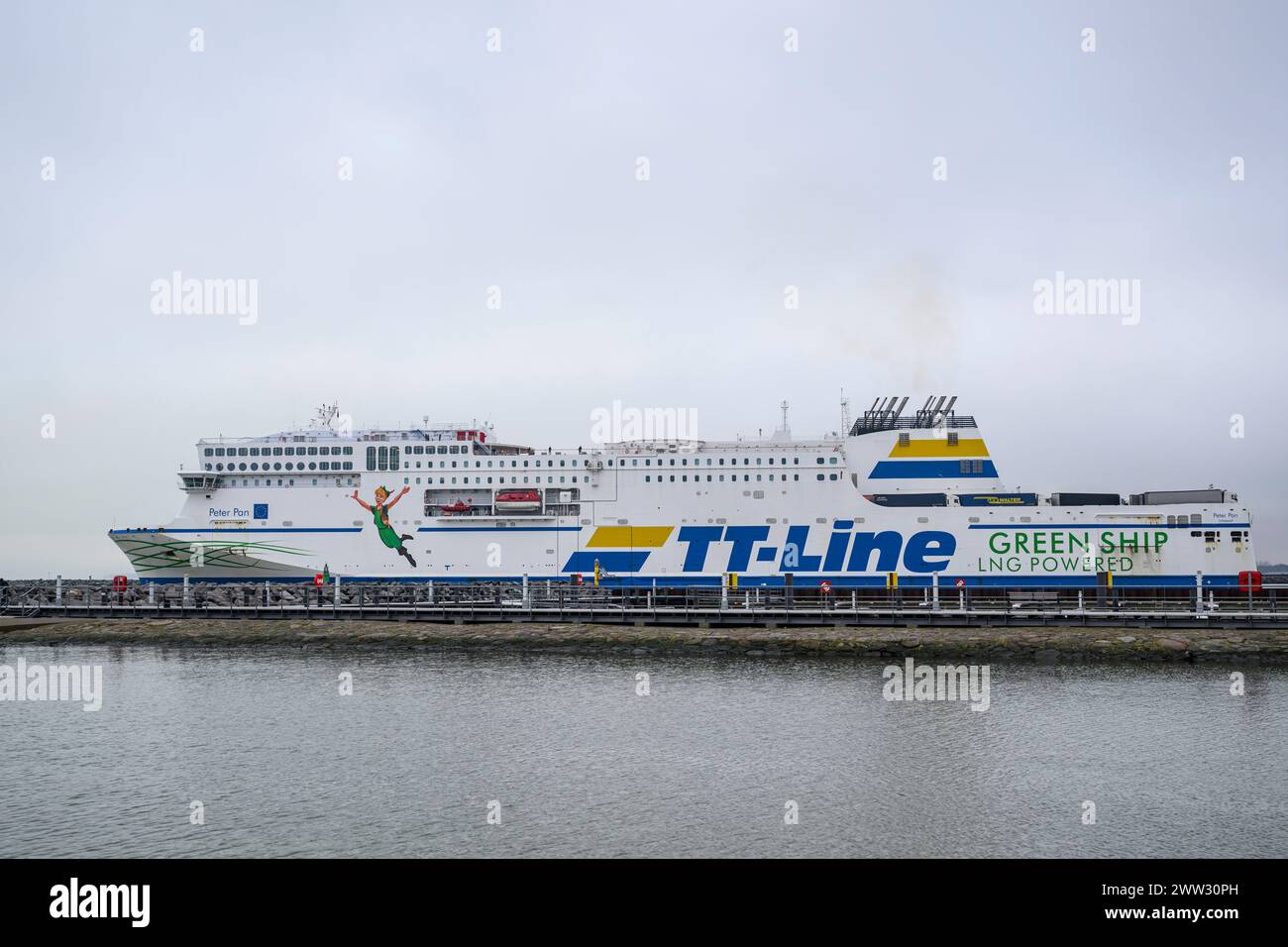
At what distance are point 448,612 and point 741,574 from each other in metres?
15.3

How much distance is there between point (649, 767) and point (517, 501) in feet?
104

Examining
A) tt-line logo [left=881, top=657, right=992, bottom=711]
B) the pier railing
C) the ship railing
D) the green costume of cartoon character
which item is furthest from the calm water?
the green costume of cartoon character

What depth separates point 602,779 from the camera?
704 inches

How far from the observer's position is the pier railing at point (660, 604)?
35.4m

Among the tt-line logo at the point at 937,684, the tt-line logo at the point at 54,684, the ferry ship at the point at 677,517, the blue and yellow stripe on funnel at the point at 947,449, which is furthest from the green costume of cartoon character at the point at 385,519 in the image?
the tt-line logo at the point at 937,684

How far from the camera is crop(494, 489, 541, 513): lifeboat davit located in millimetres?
49312

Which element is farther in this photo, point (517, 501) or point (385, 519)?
point (385, 519)

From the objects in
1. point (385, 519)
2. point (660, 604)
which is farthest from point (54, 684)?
point (660, 604)

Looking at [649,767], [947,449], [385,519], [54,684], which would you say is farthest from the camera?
[385,519]

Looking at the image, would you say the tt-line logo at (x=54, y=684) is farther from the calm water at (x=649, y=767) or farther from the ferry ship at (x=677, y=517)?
the ferry ship at (x=677, y=517)
